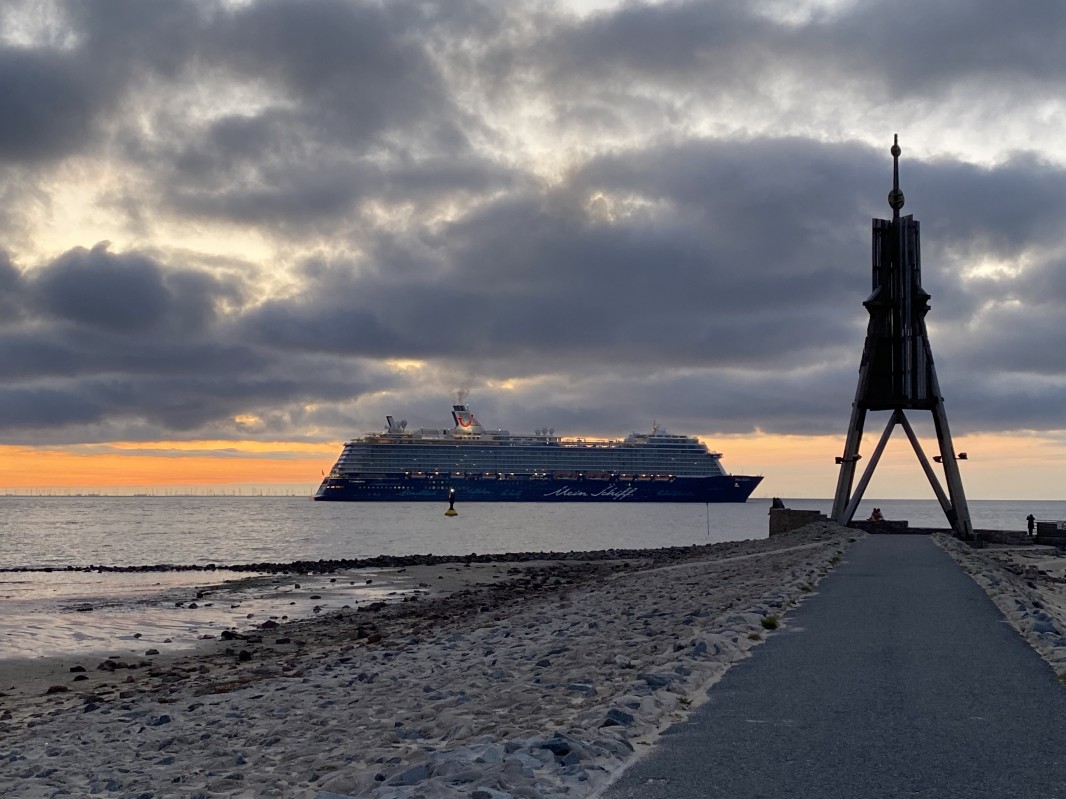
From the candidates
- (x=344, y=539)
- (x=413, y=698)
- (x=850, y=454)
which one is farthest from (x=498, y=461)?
(x=413, y=698)

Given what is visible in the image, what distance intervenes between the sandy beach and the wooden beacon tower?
1009 centimetres

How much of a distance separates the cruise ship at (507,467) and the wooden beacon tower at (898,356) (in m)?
105

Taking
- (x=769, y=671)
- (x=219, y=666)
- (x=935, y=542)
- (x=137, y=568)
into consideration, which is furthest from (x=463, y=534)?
(x=769, y=671)

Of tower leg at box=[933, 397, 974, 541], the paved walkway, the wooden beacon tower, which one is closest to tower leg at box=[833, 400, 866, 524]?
the wooden beacon tower

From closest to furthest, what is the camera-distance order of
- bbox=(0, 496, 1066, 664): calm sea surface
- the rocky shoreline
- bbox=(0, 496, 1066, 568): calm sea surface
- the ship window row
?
the rocky shoreline, bbox=(0, 496, 1066, 664): calm sea surface, bbox=(0, 496, 1066, 568): calm sea surface, the ship window row

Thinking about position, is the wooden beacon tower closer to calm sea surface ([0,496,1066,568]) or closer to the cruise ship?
calm sea surface ([0,496,1066,568])

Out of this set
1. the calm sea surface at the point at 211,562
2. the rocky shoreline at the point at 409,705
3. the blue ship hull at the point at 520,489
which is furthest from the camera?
the blue ship hull at the point at 520,489

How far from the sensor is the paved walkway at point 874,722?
550cm

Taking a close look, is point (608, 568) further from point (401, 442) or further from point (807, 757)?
point (401, 442)

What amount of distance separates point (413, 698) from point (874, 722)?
4896mm

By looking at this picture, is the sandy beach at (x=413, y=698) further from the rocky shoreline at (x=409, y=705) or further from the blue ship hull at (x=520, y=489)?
the blue ship hull at (x=520, y=489)

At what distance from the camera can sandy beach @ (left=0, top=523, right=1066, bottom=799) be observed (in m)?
6.62

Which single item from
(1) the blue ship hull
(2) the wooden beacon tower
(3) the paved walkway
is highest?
(2) the wooden beacon tower

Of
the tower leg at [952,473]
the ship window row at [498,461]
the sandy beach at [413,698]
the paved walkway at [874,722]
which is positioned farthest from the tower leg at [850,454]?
the ship window row at [498,461]
